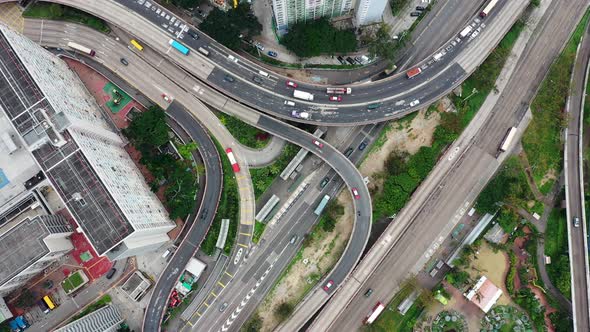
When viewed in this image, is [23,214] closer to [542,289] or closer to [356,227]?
[356,227]

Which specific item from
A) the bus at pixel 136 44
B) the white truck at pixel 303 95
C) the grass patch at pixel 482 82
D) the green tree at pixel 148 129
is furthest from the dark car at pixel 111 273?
the grass patch at pixel 482 82

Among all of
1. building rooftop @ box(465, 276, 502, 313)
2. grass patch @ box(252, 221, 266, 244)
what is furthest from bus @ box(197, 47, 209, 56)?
building rooftop @ box(465, 276, 502, 313)

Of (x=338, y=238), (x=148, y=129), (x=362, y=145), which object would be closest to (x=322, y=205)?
(x=338, y=238)

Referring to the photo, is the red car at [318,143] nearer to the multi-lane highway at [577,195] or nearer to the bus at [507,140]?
the bus at [507,140]

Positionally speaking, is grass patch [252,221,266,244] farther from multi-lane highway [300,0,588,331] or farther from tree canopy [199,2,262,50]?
tree canopy [199,2,262,50]

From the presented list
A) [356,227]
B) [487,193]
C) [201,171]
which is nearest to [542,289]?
[487,193]

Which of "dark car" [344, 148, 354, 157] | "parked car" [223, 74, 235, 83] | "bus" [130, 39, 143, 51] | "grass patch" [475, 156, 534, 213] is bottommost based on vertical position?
"grass patch" [475, 156, 534, 213]
